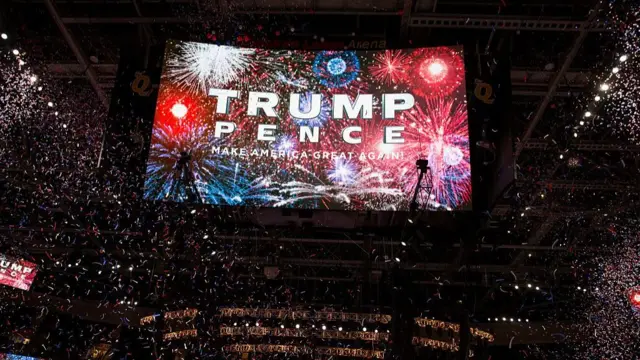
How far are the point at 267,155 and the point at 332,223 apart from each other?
1.00 metres

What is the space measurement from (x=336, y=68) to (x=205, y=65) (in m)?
1.50

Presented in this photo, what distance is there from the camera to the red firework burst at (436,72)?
17.7ft

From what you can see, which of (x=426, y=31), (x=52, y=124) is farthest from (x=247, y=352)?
(x=426, y=31)

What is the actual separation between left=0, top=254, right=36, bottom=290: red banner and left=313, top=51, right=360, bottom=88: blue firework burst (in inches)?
298

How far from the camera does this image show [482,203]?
16.7 ft

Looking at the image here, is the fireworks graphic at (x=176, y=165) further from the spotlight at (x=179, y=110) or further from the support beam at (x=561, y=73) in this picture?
the support beam at (x=561, y=73)

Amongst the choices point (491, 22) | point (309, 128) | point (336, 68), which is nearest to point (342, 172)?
point (309, 128)

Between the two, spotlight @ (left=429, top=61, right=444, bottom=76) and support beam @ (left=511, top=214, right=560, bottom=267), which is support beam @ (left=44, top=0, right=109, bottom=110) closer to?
spotlight @ (left=429, top=61, right=444, bottom=76)

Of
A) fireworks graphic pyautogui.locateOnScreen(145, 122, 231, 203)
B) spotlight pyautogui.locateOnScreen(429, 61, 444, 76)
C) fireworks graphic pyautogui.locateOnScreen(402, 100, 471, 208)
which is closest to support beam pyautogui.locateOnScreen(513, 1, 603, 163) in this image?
fireworks graphic pyautogui.locateOnScreen(402, 100, 471, 208)

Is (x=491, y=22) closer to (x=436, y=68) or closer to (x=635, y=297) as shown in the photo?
(x=436, y=68)

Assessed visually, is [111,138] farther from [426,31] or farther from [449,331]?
[449,331]

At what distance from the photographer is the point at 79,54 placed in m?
6.10

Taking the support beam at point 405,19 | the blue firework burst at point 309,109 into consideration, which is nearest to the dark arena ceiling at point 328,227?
the support beam at point 405,19

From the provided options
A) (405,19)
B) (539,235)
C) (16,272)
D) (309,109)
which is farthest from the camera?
(16,272)
